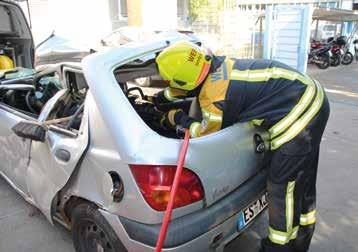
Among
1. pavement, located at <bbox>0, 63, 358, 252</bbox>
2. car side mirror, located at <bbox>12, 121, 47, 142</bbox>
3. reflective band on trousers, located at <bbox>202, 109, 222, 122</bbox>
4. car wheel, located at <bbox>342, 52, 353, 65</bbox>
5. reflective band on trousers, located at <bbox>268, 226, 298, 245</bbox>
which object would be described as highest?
reflective band on trousers, located at <bbox>202, 109, 222, 122</bbox>

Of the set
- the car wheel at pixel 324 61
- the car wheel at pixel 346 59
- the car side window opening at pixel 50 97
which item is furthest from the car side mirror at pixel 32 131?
the car wheel at pixel 346 59

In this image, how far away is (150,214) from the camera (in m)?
1.85

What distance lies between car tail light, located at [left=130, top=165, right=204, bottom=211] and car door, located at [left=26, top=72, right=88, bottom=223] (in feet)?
1.44

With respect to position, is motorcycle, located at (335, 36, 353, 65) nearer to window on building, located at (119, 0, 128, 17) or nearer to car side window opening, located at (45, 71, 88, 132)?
window on building, located at (119, 0, 128, 17)

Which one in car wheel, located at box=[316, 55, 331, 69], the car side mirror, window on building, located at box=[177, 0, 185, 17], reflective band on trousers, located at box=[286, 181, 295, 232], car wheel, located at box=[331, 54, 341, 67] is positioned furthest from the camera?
window on building, located at box=[177, 0, 185, 17]

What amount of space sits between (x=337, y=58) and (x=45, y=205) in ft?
43.6

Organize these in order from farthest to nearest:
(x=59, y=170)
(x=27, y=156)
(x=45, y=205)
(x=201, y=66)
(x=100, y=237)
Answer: (x=27, y=156) → (x=45, y=205) → (x=59, y=170) → (x=100, y=237) → (x=201, y=66)

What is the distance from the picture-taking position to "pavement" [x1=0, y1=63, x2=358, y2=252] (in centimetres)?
278

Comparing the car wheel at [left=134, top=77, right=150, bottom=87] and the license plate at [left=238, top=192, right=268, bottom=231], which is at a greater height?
the car wheel at [left=134, top=77, right=150, bottom=87]

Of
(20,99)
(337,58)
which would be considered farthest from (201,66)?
(337,58)

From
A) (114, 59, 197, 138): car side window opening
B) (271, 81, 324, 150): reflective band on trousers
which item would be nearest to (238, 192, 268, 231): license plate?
(271, 81, 324, 150): reflective band on trousers

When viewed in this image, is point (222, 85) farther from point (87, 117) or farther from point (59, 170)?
point (59, 170)

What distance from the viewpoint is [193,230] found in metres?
1.86

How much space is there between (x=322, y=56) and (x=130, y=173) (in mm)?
12671
